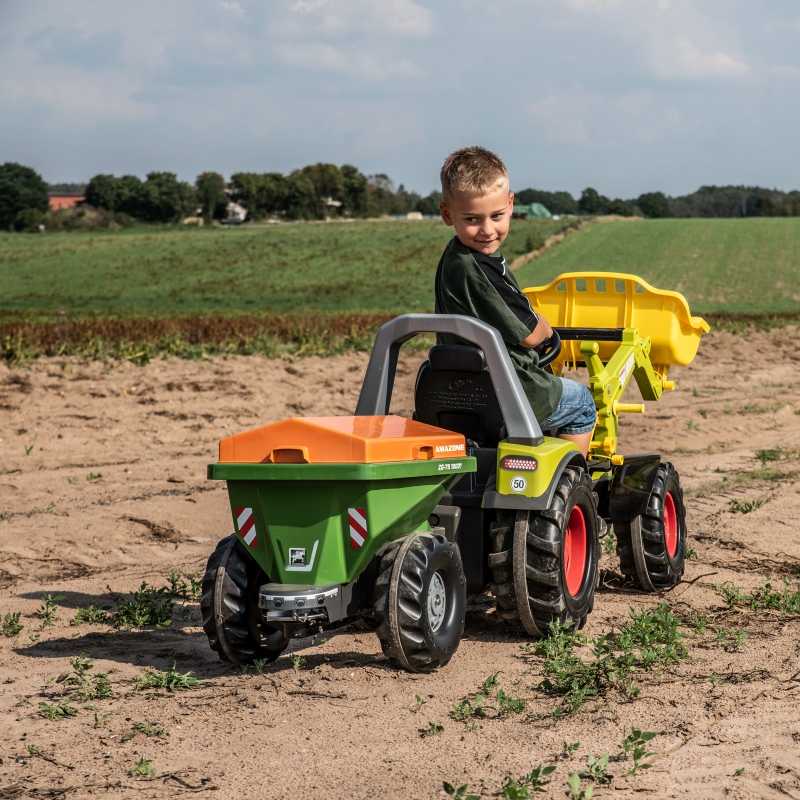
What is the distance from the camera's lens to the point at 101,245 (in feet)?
187

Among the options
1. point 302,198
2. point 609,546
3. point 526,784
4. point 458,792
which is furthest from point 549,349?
point 302,198

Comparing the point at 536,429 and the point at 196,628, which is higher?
the point at 536,429

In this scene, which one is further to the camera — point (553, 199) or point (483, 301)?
point (553, 199)

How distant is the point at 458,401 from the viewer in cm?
525

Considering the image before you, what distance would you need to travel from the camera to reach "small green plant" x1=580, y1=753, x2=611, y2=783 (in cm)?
356

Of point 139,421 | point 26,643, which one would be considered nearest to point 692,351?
point 26,643

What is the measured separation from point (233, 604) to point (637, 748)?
1742 mm

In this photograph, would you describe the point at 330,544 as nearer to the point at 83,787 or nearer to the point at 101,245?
the point at 83,787

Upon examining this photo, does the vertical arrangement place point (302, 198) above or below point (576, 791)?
above

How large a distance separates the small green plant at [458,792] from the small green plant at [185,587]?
297 cm

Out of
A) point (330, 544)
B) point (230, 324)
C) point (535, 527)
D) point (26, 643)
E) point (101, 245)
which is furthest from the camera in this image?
point (101, 245)

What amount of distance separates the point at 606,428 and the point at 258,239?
5313cm

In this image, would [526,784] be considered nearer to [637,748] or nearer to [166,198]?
[637,748]

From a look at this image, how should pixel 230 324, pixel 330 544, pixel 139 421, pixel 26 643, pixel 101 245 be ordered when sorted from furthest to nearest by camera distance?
pixel 101 245
pixel 230 324
pixel 139 421
pixel 26 643
pixel 330 544
